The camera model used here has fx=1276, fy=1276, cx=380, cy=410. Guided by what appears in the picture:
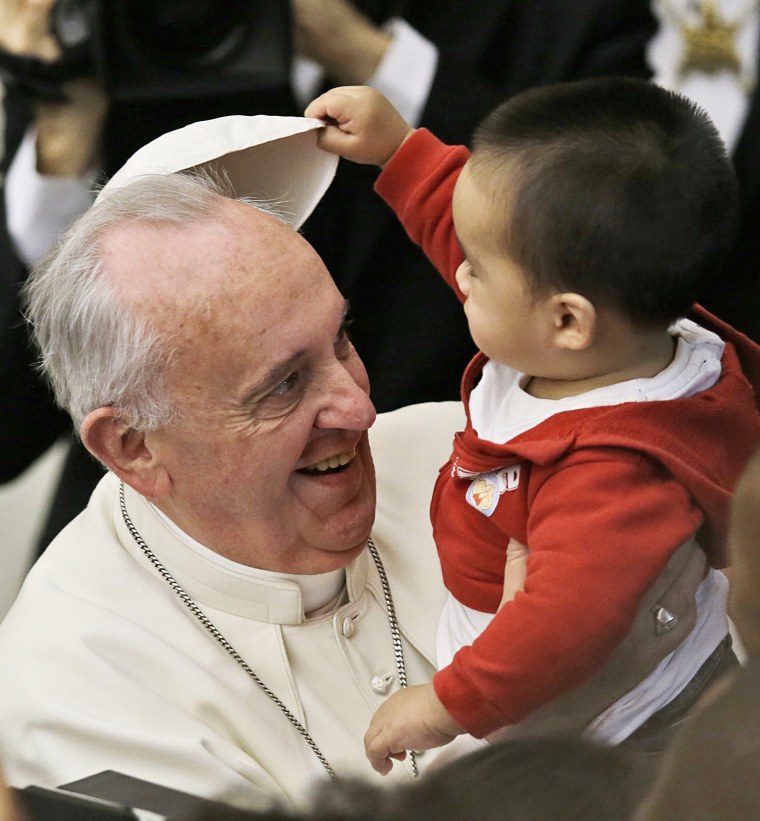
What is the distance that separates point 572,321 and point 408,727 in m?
0.49

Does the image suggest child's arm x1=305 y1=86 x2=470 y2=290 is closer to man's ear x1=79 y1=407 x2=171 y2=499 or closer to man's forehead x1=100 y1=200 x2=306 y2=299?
man's forehead x1=100 y1=200 x2=306 y2=299

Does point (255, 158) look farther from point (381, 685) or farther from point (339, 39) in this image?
point (381, 685)

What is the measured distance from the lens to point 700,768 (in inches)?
26.0

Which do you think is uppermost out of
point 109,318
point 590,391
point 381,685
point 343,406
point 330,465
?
point 590,391

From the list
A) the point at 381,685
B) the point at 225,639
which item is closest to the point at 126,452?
the point at 225,639

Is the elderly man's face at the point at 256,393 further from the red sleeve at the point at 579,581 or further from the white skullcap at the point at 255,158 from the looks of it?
the red sleeve at the point at 579,581

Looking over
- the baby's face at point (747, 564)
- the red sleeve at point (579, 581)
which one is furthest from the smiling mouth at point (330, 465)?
the baby's face at point (747, 564)

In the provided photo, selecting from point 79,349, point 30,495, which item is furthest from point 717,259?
point 30,495

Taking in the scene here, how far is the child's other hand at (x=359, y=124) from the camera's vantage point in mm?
1778

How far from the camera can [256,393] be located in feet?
5.43

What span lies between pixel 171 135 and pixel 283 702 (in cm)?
82

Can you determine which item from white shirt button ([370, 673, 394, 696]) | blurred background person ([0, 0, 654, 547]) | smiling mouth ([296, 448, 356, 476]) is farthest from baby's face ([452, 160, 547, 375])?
blurred background person ([0, 0, 654, 547])

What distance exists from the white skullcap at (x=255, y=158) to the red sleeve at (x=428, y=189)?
126mm

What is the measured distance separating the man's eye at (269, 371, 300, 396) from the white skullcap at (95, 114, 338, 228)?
1.10ft
